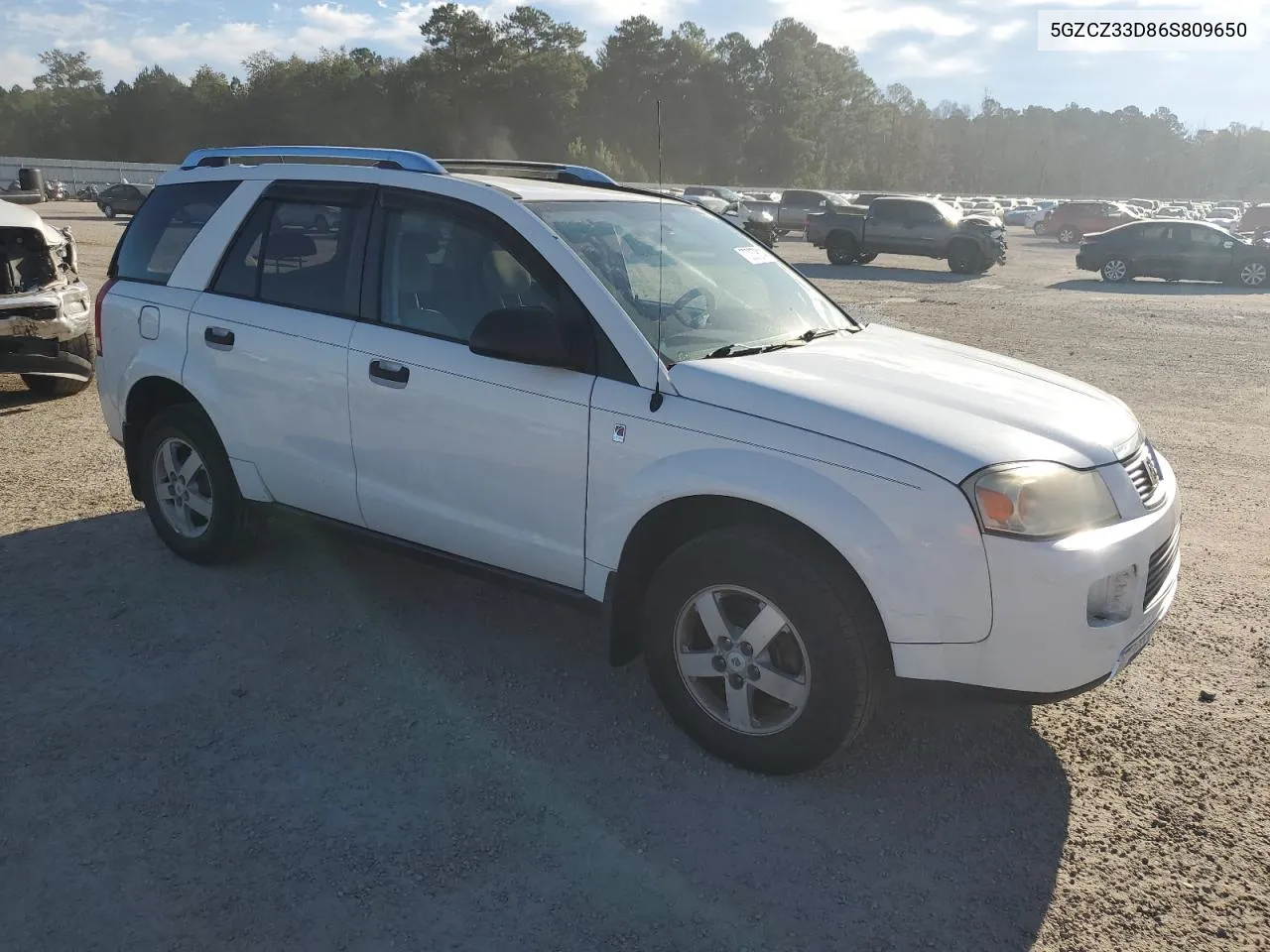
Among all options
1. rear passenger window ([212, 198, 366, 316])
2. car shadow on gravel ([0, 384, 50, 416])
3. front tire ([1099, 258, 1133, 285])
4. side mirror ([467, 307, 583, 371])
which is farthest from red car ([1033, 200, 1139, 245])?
side mirror ([467, 307, 583, 371])

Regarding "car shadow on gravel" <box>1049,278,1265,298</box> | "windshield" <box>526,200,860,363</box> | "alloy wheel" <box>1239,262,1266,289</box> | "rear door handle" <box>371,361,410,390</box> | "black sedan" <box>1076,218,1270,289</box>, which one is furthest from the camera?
"black sedan" <box>1076,218,1270,289</box>

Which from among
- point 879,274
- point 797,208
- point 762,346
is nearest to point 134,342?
point 762,346

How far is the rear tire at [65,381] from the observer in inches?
340

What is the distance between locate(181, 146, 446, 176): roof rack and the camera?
4191mm

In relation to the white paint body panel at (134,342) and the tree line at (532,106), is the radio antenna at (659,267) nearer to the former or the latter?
the white paint body panel at (134,342)

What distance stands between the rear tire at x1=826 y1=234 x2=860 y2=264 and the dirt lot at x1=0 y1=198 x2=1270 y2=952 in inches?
908

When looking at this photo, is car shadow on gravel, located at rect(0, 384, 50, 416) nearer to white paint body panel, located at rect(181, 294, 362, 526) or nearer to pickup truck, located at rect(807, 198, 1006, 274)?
white paint body panel, located at rect(181, 294, 362, 526)

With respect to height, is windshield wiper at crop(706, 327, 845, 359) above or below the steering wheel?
below

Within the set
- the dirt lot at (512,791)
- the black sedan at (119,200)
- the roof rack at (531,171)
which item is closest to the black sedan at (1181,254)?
the dirt lot at (512,791)

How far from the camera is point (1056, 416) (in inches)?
132

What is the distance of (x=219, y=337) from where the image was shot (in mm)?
4559

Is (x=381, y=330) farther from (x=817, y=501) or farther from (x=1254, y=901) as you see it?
(x=1254, y=901)

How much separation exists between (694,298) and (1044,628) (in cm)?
174

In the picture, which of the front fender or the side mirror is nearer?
the front fender
